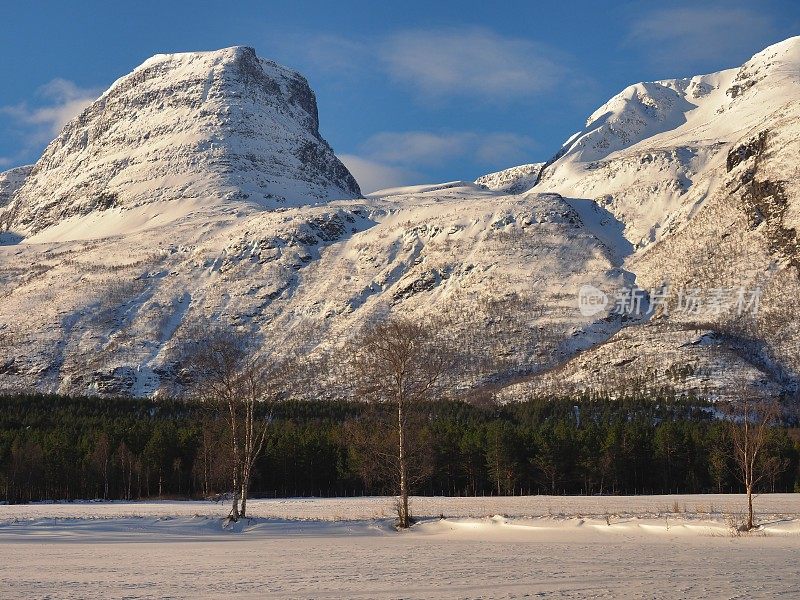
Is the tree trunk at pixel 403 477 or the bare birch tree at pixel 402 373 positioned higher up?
the bare birch tree at pixel 402 373

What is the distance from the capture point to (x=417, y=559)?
26.7m

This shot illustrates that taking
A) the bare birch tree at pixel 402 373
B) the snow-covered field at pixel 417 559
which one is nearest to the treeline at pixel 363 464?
the bare birch tree at pixel 402 373

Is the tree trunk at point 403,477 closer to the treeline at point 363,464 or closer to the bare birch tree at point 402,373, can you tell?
the bare birch tree at point 402,373

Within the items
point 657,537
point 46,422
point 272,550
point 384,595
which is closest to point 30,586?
point 384,595

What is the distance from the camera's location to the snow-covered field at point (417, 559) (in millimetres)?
19422

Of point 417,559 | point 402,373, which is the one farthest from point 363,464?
point 417,559

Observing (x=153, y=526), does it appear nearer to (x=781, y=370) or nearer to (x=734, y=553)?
(x=734, y=553)

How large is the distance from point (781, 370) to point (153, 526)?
18668 centimetres

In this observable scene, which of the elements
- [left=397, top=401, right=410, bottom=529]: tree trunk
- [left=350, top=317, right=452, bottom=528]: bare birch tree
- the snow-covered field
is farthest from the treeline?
the snow-covered field

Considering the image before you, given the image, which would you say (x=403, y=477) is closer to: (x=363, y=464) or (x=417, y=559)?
(x=417, y=559)

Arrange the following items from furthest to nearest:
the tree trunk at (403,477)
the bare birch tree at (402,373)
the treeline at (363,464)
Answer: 1. the treeline at (363,464)
2. the bare birch tree at (402,373)
3. the tree trunk at (403,477)

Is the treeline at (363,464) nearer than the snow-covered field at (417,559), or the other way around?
the snow-covered field at (417,559)

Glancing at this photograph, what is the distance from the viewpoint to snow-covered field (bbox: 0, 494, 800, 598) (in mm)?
19422

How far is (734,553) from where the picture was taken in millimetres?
26812
